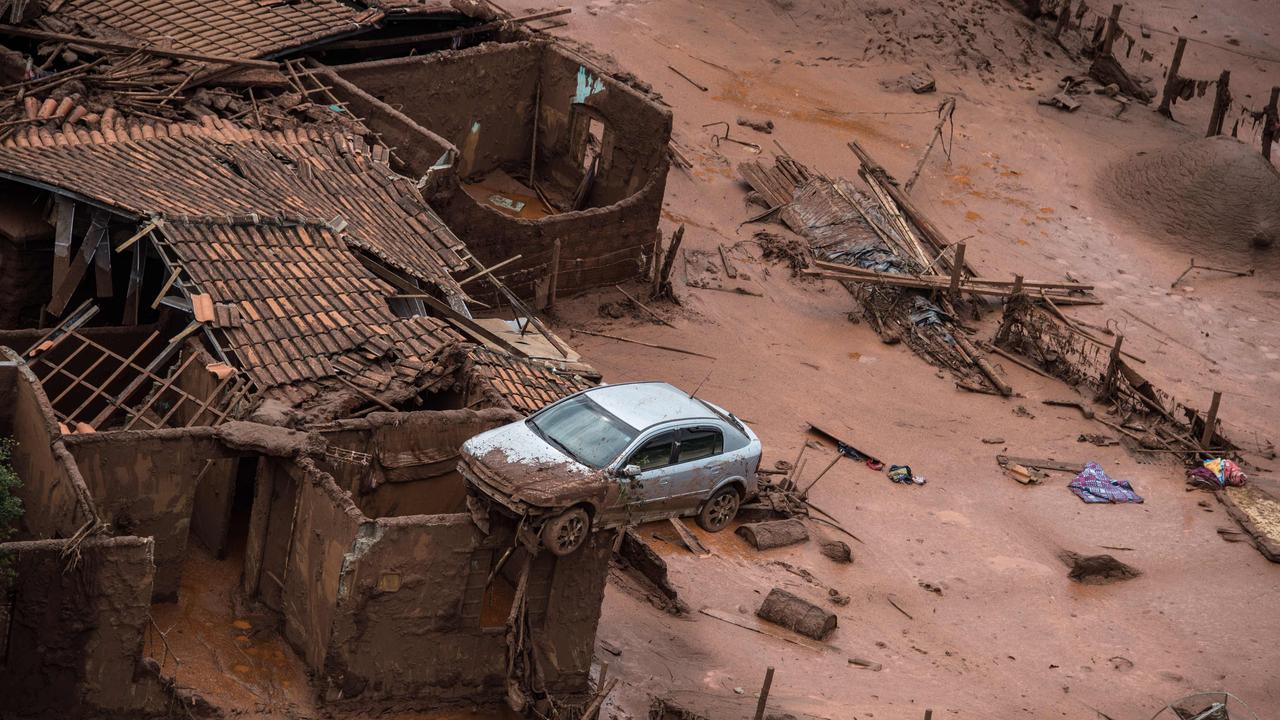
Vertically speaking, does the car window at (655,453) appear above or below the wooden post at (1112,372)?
above

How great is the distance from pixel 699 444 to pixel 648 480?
0.95m

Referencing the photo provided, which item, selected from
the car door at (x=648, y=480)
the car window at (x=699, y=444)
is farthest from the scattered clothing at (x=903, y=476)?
the car door at (x=648, y=480)

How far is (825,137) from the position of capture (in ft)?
117

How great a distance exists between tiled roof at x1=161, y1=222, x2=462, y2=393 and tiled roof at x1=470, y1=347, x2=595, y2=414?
54cm

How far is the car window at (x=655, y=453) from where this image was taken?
1875cm

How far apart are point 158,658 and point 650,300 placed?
14.2 metres

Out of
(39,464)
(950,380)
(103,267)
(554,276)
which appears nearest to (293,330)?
A: (103,267)

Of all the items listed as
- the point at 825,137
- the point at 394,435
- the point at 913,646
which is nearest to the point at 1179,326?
the point at 825,137

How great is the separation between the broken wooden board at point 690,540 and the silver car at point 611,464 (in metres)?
0.30

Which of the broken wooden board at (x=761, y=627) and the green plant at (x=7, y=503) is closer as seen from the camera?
the green plant at (x=7, y=503)

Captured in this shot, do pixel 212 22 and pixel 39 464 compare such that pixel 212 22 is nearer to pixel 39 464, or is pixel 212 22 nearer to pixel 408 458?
pixel 408 458

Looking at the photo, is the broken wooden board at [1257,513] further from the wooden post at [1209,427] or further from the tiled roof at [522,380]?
the tiled roof at [522,380]

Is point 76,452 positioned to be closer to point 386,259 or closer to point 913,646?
A: point 386,259

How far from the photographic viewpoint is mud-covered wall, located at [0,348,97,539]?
47.8ft
